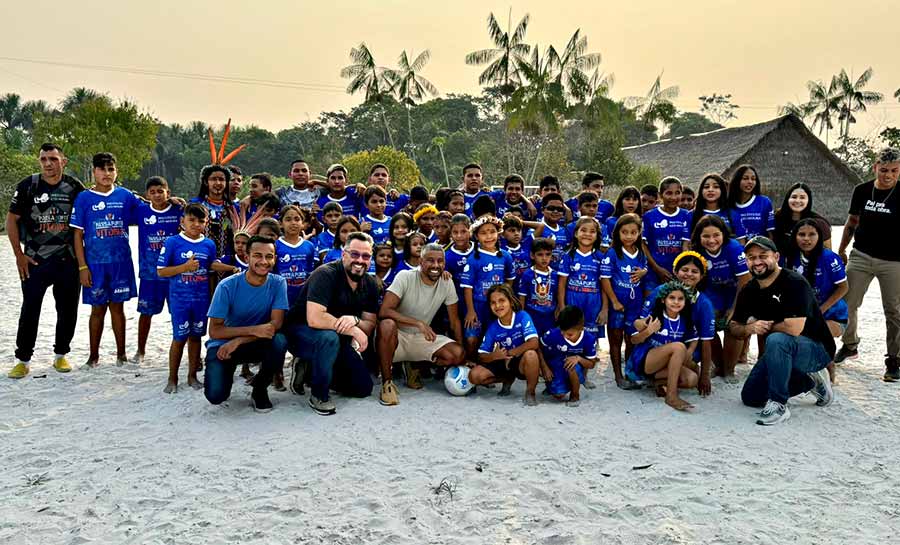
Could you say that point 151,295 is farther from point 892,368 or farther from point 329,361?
point 892,368

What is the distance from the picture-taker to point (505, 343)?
17.1 feet

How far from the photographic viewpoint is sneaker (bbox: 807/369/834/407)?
16.5 feet

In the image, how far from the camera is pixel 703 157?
26.5 m

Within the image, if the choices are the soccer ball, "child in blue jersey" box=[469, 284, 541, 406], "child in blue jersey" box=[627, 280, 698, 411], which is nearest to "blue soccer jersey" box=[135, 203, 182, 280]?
the soccer ball

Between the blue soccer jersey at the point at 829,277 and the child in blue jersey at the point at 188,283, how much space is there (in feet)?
17.2

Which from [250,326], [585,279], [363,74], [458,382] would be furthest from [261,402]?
[363,74]

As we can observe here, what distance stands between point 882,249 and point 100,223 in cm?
745

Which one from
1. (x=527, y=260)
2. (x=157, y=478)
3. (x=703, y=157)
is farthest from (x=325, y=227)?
(x=703, y=157)

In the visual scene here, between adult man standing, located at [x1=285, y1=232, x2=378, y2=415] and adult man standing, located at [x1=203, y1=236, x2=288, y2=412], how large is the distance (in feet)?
0.63

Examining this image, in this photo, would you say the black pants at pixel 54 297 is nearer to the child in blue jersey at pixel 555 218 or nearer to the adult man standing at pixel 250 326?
the adult man standing at pixel 250 326

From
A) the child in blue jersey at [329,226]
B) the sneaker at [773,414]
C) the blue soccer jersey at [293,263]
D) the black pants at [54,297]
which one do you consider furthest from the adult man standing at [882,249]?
the black pants at [54,297]

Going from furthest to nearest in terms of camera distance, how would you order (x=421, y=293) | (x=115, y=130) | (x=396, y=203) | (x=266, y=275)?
(x=115, y=130), (x=396, y=203), (x=421, y=293), (x=266, y=275)

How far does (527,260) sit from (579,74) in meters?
18.8

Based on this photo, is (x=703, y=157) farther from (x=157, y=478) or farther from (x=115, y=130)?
(x=115, y=130)
